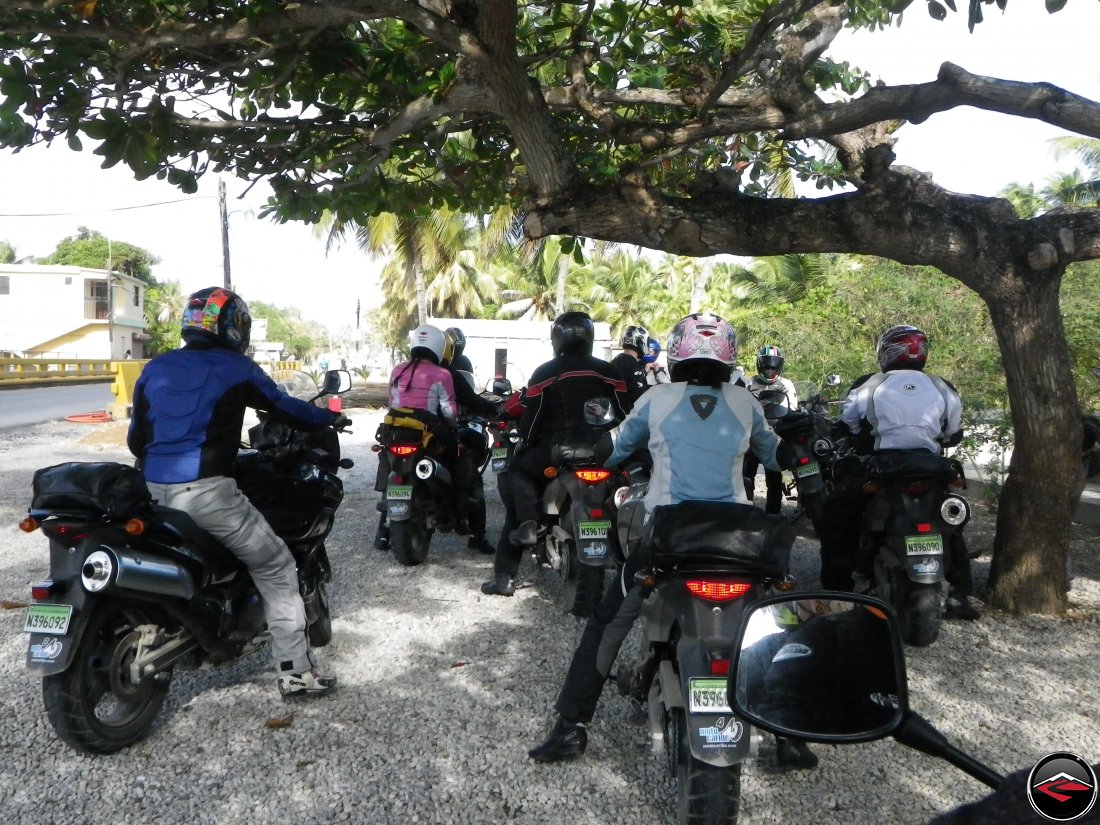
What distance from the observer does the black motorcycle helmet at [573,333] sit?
646cm

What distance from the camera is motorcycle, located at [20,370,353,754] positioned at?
363 centimetres

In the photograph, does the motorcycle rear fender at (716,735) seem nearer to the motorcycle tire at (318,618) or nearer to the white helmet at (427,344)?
the motorcycle tire at (318,618)

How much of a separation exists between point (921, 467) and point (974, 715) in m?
1.51

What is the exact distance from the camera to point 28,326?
5947 cm

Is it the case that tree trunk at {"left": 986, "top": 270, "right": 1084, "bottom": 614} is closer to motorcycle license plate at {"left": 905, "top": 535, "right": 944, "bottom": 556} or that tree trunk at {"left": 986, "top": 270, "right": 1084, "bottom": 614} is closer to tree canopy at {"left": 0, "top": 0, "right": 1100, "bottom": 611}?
tree canopy at {"left": 0, "top": 0, "right": 1100, "bottom": 611}

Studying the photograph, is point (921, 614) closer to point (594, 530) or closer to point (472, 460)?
point (594, 530)

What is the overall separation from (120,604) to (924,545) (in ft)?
13.7

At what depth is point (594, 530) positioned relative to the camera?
5727 millimetres

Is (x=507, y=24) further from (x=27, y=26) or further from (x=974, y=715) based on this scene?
(x=974, y=715)

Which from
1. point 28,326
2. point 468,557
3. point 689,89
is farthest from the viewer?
point 28,326

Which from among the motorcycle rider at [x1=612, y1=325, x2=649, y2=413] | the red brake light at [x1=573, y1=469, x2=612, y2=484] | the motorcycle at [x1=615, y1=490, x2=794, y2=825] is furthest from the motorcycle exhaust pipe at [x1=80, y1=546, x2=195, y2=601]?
the motorcycle rider at [x1=612, y1=325, x2=649, y2=413]

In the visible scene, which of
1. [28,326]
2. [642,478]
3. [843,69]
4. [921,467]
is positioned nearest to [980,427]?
[843,69]

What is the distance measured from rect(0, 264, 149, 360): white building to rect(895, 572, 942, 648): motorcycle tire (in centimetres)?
5871

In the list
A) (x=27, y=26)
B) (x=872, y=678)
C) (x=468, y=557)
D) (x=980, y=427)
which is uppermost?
(x=27, y=26)
